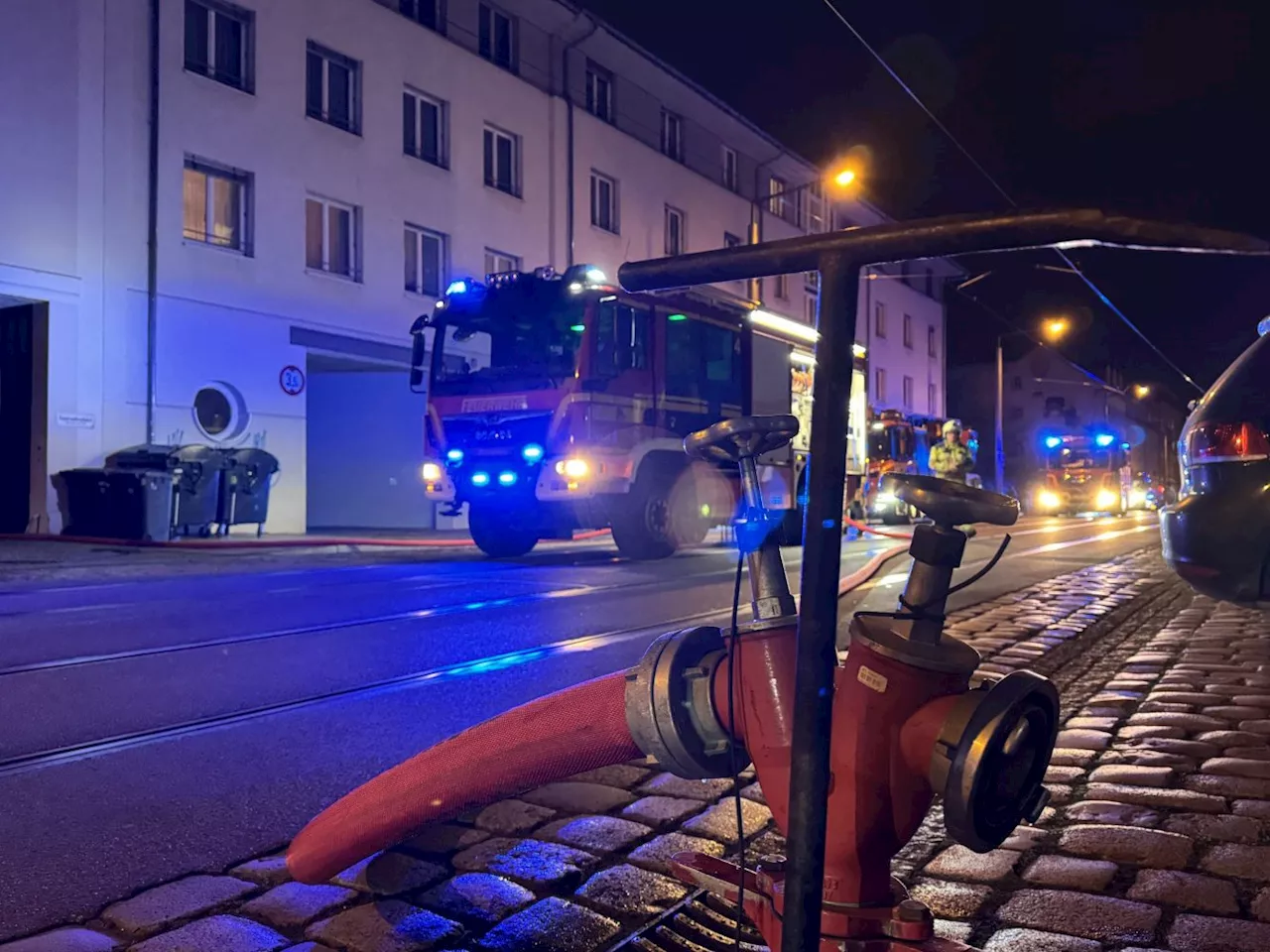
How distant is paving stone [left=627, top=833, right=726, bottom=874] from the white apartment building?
50.1 feet

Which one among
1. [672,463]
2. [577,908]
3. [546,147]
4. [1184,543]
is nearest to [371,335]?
[546,147]

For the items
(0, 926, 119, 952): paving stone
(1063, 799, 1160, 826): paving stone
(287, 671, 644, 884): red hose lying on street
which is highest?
(287, 671, 644, 884): red hose lying on street

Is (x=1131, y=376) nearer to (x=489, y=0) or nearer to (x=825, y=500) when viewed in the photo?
(x=489, y=0)

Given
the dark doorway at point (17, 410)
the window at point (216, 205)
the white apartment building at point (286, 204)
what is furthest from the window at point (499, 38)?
the dark doorway at point (17, 410)

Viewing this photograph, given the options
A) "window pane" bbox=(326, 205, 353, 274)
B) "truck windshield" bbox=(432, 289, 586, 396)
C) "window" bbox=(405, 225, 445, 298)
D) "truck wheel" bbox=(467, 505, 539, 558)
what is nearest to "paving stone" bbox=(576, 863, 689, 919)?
"truck windshield" bbox=(432, 289, 586, 396)

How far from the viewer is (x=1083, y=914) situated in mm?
2658

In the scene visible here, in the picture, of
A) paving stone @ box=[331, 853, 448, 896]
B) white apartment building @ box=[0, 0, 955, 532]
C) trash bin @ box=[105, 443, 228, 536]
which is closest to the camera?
paving stone @ box=[331, 853, 448, 896]

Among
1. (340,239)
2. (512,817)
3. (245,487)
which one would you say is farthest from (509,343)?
(512,817)

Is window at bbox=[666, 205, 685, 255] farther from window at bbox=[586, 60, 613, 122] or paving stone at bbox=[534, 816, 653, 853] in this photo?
paving stone at bbox=[534, 816, 653, 853]

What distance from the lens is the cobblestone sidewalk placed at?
2.54 meters

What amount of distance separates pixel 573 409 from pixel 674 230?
61.5 ft

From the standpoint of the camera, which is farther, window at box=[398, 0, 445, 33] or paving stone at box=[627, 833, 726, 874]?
window at box=[398, 0, 445, 33]

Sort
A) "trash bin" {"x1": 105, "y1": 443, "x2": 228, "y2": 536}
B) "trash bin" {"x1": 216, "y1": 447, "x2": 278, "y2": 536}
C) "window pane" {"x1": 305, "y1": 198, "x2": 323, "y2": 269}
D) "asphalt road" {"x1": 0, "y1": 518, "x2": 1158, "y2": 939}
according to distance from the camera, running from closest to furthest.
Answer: "asphalt road" {"x1": 0, "y1": 518, "x2": 1158, "y2": 939} < "trash bin" {"x1": 105, "y1": 443, "x2": 228, "y2": 536} < "trash bin" {"x1": 216, "y1": 447, "x2": 278, "y2": 536} < "window pane" {"x1": 305, "y1": 198, "x2": 323, "y2": 269}

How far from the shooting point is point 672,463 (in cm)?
1399
